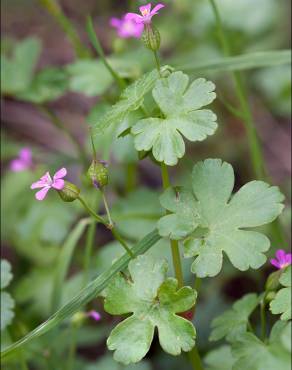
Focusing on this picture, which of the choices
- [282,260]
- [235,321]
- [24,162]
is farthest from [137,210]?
[282,260]

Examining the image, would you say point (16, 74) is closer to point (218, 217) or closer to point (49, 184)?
point (49, 184)

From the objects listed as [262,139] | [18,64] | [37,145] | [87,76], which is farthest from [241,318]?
[37,145]

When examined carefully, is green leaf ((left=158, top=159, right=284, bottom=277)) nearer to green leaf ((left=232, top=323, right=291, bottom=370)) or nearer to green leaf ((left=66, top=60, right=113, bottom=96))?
green leaf ((left=232, top=323, right=291, bottom=370))

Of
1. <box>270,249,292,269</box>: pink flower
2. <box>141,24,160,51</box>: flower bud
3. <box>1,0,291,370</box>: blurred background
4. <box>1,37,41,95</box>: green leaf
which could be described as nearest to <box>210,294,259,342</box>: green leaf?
<box>270,249,292,269</box>: pink flower

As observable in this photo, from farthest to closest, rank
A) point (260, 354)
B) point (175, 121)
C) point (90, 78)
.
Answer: point (90, 78), point (175, 121), point (260, 354)

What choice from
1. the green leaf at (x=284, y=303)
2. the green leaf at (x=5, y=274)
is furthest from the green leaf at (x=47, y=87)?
the green leaf at (x=284, y=303)

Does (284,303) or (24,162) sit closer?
(284,303)

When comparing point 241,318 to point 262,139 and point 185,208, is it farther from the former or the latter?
point 262,139

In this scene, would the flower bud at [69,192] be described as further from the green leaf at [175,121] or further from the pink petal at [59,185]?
the green leaf at [175,121]
